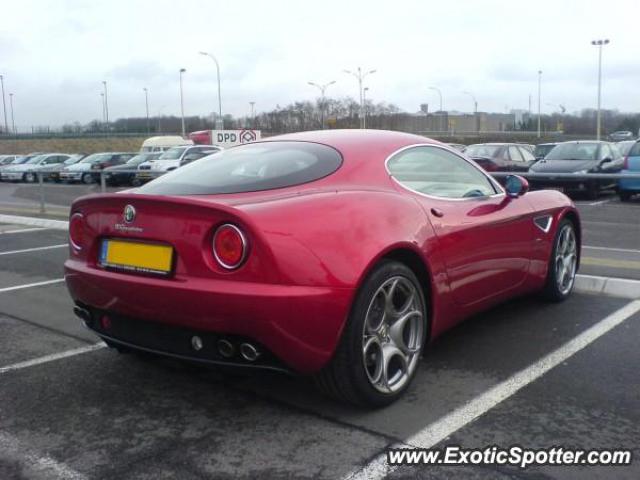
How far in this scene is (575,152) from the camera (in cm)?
1711

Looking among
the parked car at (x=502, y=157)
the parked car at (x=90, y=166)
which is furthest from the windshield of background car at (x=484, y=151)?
the parked car at (x=90, y=166)

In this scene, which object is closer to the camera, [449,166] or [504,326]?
[449,166]

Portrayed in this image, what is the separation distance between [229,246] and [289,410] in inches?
37.8

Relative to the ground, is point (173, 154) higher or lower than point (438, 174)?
lower

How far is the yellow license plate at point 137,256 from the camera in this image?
127 inches

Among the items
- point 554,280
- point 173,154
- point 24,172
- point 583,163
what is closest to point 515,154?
point 583,163

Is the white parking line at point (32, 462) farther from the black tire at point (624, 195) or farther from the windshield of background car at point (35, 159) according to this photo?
the windshield of background car at point (35, 159)

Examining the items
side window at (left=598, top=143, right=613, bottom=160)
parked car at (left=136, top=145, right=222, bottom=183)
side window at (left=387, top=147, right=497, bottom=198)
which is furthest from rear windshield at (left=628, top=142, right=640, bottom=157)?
parked car at (left=136, top=145, right=222, bottom=183)

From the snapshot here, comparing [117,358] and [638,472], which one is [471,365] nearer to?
[638,472]

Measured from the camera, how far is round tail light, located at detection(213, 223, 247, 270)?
9.98 ft

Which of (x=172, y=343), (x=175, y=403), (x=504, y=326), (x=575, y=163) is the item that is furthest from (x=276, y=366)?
(x=575, y=163)

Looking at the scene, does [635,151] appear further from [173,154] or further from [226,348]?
[173,154]

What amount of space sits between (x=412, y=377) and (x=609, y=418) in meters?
0.97

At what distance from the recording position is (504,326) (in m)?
4.90
